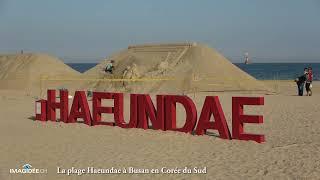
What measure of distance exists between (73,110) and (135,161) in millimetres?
6298

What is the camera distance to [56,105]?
16.2 m

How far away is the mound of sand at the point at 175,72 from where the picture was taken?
29734 millimetres

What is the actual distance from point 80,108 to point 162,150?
5590 millimetres

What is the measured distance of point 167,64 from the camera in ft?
109

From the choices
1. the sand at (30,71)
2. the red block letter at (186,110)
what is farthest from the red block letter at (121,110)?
the sand at (30,71)

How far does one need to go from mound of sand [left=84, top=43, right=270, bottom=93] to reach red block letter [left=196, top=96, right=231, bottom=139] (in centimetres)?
1557

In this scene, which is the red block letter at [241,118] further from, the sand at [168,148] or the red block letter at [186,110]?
the red block letter at [186,110]

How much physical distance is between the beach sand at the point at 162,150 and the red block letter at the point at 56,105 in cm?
54

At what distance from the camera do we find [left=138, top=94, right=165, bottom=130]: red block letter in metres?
13.3

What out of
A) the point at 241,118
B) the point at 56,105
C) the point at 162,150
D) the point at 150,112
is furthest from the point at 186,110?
the point at 56,105

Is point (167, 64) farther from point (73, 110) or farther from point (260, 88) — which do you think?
point (73, 110)

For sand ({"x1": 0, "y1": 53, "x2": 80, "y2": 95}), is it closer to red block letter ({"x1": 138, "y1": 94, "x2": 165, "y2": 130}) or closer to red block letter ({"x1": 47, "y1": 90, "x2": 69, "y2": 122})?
red block letter ({"x1": 47, "y1": 90, "x2": 69, "y2": 122})

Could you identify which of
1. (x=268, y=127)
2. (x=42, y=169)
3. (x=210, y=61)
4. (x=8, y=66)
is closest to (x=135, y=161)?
(x=42, y=169)

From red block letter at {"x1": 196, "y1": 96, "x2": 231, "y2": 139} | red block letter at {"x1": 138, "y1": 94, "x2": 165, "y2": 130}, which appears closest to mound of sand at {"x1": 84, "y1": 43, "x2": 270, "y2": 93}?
red block letter at {"x1": 138, "y1": 94, "x2": 165, "y2": 130}
